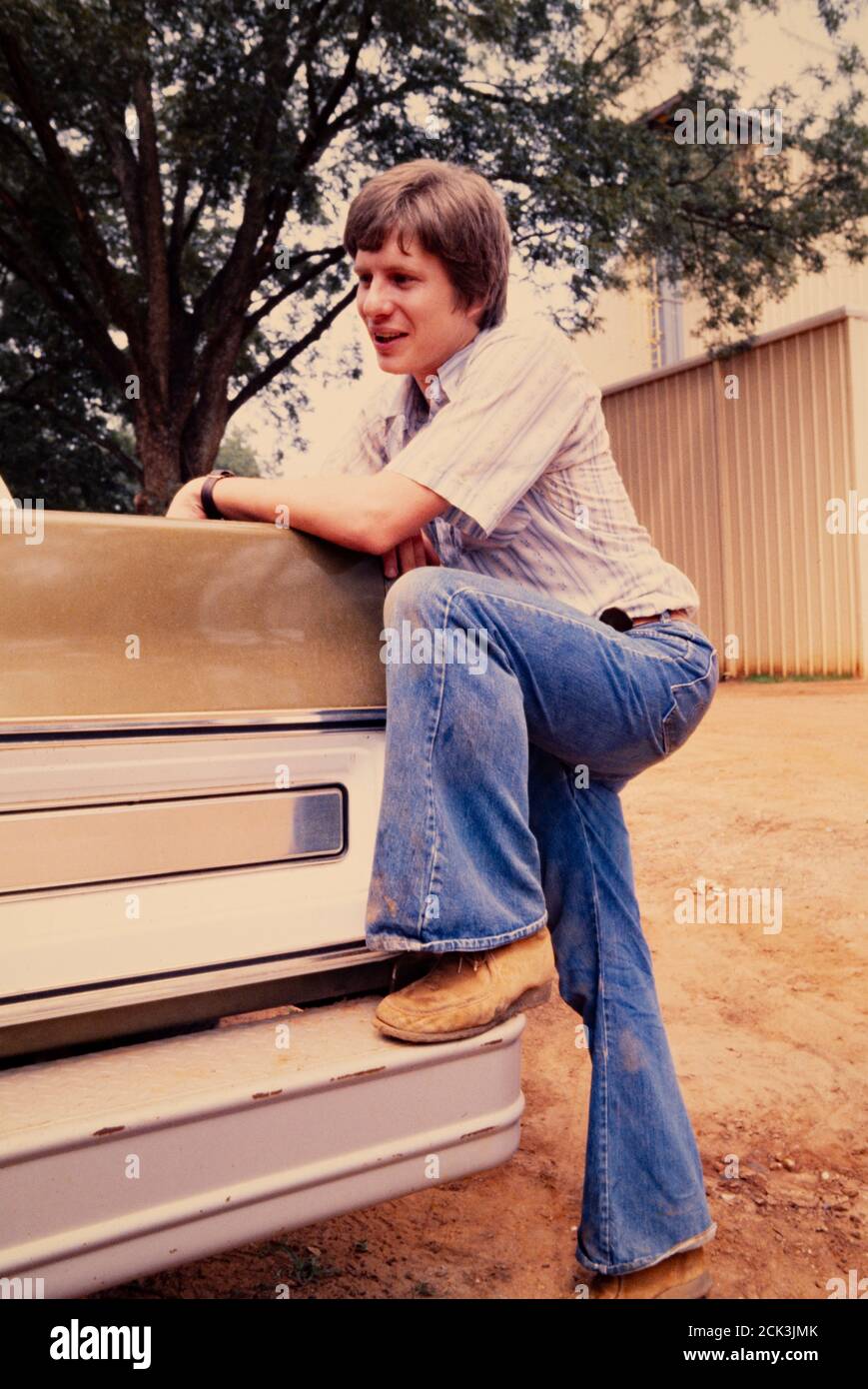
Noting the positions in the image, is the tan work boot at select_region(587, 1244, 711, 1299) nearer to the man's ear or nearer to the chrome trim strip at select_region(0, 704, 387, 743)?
the chrome trim strip at select_region(0, 704, 387, 743)

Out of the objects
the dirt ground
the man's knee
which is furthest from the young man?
the dirt ground

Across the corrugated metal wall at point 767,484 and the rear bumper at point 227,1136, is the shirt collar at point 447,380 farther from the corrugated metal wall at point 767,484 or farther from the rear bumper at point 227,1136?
the corrugated metal wall at point 767,484

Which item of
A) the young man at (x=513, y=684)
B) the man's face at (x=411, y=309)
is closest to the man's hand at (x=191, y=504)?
the young man at (x=513, y=684)

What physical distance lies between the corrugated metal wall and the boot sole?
446 inches

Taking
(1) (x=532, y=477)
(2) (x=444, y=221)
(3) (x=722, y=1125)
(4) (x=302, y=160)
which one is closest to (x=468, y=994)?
(1) (x=532, y=477)

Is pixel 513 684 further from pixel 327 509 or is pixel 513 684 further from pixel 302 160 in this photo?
pixel 302 160

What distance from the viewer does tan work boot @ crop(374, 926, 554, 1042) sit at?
1.60m

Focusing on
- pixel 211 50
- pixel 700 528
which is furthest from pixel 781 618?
pixel 211 50

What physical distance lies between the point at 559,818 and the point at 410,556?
1.81 ft

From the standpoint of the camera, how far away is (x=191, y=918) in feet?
5.31

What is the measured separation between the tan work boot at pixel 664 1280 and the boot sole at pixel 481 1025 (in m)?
0.60

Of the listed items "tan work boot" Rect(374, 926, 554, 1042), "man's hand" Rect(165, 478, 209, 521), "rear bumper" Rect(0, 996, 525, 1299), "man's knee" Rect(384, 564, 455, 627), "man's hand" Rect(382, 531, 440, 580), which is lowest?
"rear bumper" Rect(0, 996, 525, 1299)

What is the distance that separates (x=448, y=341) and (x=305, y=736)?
2.83 feet
